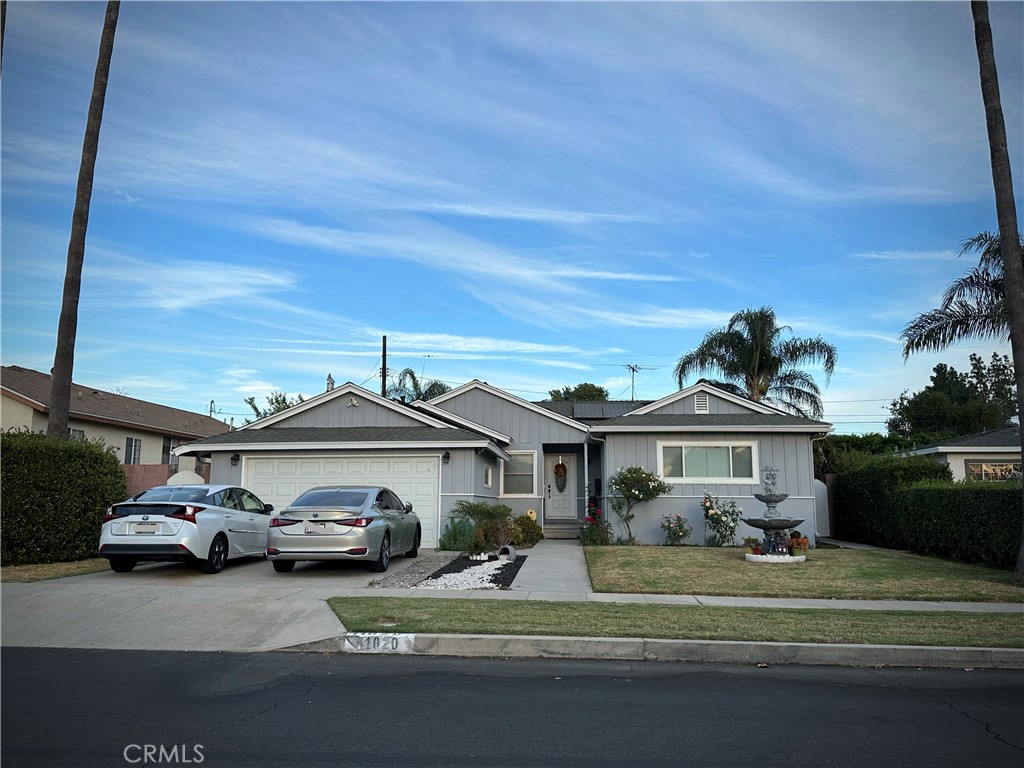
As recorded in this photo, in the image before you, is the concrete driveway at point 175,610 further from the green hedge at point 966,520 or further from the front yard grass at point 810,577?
the green hedge at point 966,520

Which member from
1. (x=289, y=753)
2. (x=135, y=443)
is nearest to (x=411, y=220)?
(x=135, y=443)

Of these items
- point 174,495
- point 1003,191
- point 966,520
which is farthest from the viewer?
point 966,520

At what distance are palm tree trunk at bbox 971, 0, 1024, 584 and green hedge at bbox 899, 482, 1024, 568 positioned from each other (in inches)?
25.5

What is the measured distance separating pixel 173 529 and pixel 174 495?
1.02 meters

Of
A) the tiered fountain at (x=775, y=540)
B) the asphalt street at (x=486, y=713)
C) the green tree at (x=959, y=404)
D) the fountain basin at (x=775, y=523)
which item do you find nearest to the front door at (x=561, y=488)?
the tiered fountain at (x=775, y=540)

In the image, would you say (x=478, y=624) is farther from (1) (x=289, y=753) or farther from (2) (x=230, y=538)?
(2) (x=230, y=538)

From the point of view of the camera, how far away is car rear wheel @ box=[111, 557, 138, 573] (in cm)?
1326

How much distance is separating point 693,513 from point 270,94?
13.9 metres

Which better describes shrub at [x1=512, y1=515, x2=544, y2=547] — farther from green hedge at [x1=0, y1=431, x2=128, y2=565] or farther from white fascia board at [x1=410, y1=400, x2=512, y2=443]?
green hedge at [x1=0, y1=431, x2=128, y2=565]

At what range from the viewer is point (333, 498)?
13.7 m

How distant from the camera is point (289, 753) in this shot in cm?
499

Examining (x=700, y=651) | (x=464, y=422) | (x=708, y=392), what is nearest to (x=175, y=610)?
(x=700, y=651)

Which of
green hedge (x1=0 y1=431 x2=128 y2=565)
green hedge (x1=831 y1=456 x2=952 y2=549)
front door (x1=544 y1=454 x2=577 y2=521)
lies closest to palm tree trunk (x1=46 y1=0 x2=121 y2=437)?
green hedge (x1=0 y1=431 x2=128 y2=565)

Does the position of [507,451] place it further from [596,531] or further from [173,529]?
[173,529]
